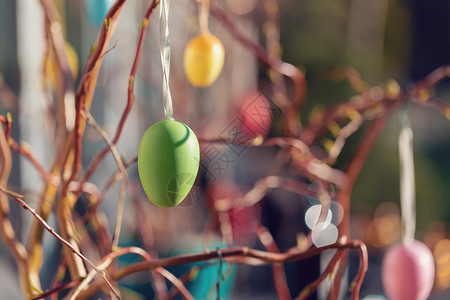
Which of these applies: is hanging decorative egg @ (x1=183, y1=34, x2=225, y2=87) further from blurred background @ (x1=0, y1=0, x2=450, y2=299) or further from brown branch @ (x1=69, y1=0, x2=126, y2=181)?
blurred background @ (x1=0, y1=0, x2=450, y2=299)

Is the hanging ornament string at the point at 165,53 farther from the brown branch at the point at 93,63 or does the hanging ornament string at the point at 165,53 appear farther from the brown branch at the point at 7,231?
the brown branch at the point at 7,231

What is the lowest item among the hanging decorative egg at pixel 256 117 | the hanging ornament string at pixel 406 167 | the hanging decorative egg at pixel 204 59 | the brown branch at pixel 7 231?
the brown branch at pixel 7 231

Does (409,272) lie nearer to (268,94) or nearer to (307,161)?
(307,161)

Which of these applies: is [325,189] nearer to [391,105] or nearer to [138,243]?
[391,105]

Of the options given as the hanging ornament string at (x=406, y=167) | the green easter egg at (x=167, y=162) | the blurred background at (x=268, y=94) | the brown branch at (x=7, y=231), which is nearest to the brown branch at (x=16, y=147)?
the brown branch at (x=7, y=231)

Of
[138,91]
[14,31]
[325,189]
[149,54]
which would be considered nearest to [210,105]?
[138,91]

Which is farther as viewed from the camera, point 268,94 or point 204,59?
point 268,94

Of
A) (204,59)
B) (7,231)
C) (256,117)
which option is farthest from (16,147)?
(256,117)
